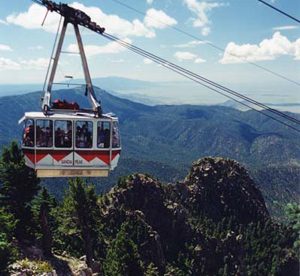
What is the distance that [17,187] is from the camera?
6147 cm

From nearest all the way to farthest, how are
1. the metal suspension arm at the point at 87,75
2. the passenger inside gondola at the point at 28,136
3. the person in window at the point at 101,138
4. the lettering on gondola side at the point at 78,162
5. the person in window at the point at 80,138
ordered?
the metal suspension arm at the point at 87,75
the passenger inside gondola at the point at 28,136
the person in window at the point at 80,138
the lettering on gondola side at the point at 78,162
the person in window at the point at 101,138

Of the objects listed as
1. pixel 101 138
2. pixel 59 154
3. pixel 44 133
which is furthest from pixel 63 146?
pixel 101 138

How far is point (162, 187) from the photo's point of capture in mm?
168125

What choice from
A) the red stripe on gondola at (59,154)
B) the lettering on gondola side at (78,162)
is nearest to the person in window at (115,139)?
the lettering on gondola side at (78,162)

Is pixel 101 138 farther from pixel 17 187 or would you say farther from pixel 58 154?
pixel 17 187

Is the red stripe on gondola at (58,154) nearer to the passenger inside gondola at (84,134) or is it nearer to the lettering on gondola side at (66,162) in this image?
the lettering on gondola side at (66,162)

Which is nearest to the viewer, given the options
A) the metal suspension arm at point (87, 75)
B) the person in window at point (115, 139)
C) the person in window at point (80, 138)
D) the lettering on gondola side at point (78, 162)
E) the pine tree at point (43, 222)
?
the metal suspension arm at point (87, 75)

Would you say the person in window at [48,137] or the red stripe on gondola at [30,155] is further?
the red stripe on gondola at [30,155]

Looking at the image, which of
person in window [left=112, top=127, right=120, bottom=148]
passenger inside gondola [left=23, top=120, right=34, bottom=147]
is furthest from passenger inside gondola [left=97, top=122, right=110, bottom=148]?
passenger inside gondola [left=23, top=120, right=34, bottom=147]

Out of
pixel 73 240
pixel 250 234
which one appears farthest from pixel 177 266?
pixel 73 240

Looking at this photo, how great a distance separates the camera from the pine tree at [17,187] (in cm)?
6125

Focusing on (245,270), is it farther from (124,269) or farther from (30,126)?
(30,126)

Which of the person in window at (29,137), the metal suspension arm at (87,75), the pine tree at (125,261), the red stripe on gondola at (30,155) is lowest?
the pine tree at (125,261)

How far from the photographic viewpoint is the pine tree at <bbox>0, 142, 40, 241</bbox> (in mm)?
61250
